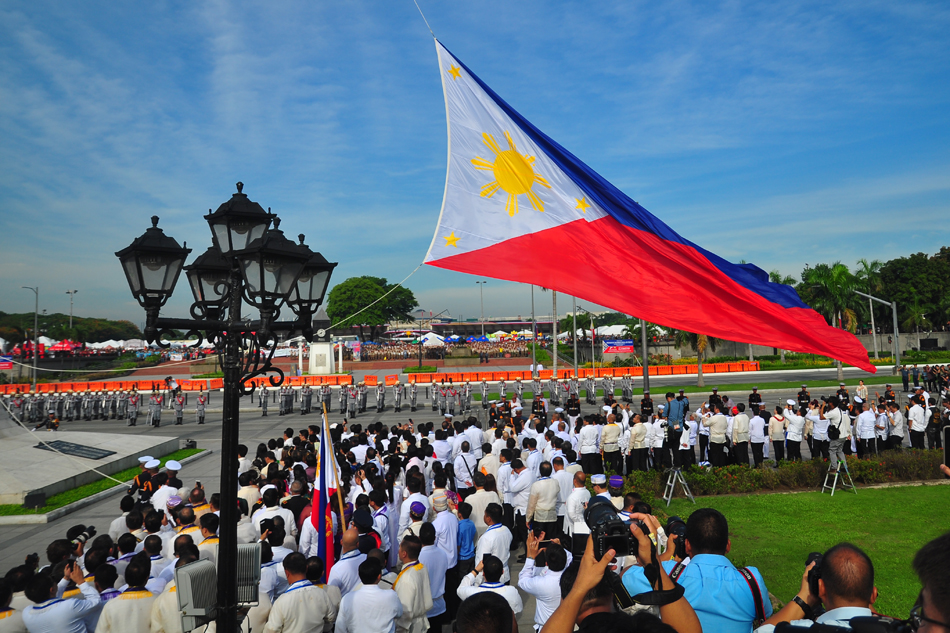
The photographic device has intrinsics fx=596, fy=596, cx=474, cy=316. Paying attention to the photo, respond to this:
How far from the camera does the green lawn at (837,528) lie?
7.93 meters

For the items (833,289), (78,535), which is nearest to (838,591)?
(78,535)

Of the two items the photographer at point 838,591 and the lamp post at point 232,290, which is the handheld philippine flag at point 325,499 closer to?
the lamp post at point 232,290

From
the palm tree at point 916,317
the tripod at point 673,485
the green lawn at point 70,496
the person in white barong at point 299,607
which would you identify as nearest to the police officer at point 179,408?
the green lawn at point 70,496

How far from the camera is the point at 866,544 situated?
919cm

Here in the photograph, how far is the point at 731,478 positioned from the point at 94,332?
4610 inches

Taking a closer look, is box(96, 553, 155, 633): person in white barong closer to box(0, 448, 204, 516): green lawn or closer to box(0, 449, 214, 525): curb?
box(0, 449, 214, 525): curb

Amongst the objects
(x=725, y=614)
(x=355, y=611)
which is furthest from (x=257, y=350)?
(x=725, y=614)

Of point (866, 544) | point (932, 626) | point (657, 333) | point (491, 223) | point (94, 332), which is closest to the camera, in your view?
point (932, 626)

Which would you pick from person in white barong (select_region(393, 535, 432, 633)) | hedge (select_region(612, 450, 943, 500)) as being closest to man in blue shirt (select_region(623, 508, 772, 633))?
person in white barong (select_region(393, 535, 432, 633))

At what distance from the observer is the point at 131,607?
4809 millimetres

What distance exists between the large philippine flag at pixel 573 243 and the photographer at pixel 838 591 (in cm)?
335

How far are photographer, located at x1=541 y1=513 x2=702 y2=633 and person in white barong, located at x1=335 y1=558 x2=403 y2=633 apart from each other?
8.23 feet

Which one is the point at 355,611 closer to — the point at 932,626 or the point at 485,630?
the point at 485,630

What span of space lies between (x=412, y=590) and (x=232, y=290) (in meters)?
3.07
